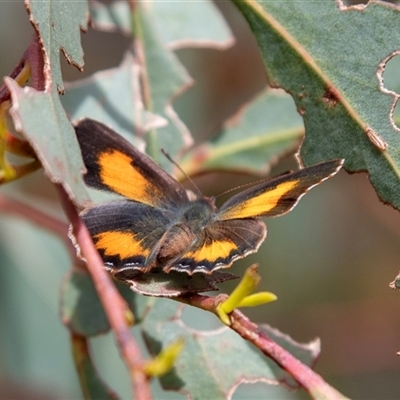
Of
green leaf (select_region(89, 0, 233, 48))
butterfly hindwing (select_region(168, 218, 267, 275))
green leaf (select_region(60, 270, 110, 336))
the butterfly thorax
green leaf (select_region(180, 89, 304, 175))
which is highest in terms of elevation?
green leaf (select_region(89, 0, 233, 48))

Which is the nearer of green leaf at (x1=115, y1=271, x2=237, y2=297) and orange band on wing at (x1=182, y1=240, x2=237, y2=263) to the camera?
green leaf at (x1=115, y1=271, x2=237, y2=297)

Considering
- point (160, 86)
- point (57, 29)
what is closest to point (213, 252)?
point (57, 29)

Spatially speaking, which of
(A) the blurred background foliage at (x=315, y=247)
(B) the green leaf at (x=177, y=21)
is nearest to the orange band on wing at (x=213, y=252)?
(B) the green leaf at (x=177, y=21)

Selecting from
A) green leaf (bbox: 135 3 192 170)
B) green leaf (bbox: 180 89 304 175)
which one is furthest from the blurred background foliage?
green leaf (bbox: 135 3 192 170)

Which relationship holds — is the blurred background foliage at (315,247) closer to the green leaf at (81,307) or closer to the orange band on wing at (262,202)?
the green leaf at (81,307)

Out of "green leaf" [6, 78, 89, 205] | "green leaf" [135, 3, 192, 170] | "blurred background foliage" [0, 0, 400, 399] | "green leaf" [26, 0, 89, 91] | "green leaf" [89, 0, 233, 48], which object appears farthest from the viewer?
"blurred background foliage" [0, 0, 400, 399]

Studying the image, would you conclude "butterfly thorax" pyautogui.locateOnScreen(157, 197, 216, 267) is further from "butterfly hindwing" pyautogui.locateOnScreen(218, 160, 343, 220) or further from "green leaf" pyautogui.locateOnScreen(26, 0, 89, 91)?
"green leaf" pyautogui.locateOnScreen(26, 0, 89, 91)
